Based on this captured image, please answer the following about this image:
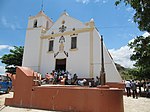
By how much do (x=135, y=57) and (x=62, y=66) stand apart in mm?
14080

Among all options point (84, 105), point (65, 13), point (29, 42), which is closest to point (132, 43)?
point (84, 105)

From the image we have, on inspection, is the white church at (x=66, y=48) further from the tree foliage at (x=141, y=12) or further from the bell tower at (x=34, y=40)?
the tree foliage at (x=141, y=12)

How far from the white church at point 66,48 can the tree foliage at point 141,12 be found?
1210 cm

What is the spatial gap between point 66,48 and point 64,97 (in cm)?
1207

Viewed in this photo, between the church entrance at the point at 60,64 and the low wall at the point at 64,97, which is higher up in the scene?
the church entrance at the point at 60,64

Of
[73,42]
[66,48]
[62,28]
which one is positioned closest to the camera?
[73,42]

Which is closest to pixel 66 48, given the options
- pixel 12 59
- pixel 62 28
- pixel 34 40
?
pixel 62 28

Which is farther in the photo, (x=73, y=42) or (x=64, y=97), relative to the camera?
(x=73, y=42)

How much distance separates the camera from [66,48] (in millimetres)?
19453

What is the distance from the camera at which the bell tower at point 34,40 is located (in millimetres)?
21219

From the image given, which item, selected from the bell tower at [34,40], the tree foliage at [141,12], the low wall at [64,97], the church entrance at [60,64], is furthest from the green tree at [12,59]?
the tree foliage at [141,12]

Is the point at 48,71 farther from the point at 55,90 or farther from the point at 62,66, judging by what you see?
the point at 55,90

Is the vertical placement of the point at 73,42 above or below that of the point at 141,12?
above

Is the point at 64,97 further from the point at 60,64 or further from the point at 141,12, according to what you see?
the point at 60,64
